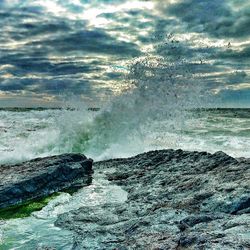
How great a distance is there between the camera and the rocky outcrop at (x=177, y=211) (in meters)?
5.16

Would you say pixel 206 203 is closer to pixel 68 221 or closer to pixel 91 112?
pixel 68 221

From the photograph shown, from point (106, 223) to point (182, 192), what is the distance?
188 centimetres

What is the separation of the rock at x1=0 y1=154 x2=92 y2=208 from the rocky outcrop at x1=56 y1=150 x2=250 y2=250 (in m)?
0.98

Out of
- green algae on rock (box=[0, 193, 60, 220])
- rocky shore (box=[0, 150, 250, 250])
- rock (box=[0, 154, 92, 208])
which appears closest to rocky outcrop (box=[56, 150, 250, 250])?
rocky shore (box=[0, 150, 250, 250])

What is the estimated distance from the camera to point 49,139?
758 inches

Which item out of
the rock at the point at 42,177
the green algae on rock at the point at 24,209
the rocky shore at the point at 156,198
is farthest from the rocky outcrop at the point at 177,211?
the green algae on rock at the point at 24,209

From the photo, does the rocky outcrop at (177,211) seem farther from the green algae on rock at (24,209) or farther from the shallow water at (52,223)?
the green algae on rock at (24,209)

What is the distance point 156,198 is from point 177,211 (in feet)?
5.57

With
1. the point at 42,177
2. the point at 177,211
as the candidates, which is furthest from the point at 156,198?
the point at 42,177

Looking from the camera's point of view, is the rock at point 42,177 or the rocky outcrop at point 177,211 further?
the rock at point 42,177

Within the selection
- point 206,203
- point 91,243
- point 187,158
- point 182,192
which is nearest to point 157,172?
point 187,158

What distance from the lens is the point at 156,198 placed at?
822 cm

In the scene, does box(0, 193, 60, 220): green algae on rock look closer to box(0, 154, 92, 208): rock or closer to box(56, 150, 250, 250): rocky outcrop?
box(0, 154, 92, 208): rock

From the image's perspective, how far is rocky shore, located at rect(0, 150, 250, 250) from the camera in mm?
Answer: 5324
